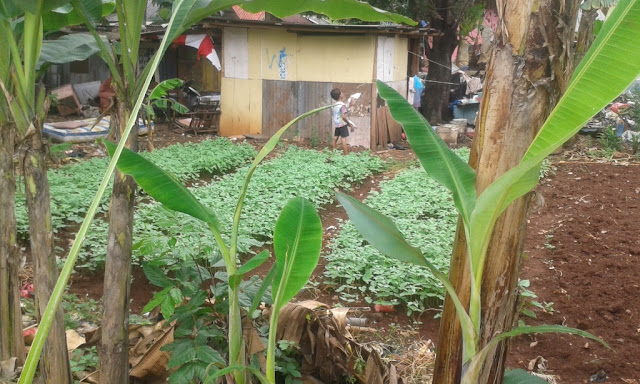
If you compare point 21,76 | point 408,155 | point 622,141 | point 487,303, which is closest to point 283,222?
point 487,303

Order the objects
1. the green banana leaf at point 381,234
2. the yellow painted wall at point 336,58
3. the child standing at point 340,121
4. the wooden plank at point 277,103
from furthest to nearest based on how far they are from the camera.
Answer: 1. the wooden plank at point 277,103
2. the yellow painted wall at point 336,58
3. the child standing at point 340,121
4. the green banana leaf at point 381,234

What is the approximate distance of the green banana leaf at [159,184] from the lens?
2.19 metres

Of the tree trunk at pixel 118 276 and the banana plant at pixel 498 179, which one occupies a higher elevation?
the banana plant at pixel 498 179

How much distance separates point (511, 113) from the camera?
2.18 m

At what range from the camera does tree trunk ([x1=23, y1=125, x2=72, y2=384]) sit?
274cm

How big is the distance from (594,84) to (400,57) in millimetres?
13416

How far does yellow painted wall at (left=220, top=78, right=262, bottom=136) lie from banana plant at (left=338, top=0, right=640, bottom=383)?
40.4 ft

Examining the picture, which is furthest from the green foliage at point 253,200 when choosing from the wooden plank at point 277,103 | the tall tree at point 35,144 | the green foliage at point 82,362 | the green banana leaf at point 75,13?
the wooden plank at point 277,103

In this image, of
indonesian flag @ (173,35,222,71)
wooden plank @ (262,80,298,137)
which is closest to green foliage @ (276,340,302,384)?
wooden plank @ (262,80,298,137)

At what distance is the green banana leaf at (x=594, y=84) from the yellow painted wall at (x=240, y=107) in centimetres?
1281

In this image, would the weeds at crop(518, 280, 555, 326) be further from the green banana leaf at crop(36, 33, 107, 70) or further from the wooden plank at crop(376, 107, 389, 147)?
the wooden plank at crop(376, 107, 389, 147)

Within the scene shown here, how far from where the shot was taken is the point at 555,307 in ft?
16.6

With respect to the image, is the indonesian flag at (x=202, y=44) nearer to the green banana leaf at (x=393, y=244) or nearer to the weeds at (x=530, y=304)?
the weeds at (x=530, y=304)

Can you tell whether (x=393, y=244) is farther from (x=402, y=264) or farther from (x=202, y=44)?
(x=202, y=44)
